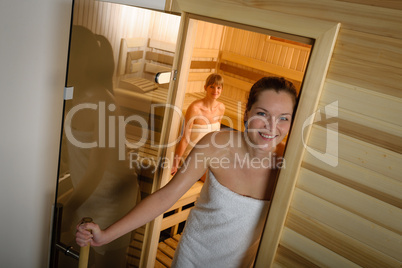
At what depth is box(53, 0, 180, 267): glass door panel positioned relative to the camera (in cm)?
153

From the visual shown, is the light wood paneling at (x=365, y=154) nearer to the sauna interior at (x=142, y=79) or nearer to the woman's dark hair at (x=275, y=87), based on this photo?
the woman's dark hair at (x=275, y=87)

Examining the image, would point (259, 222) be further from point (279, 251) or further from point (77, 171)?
point (77, 171)

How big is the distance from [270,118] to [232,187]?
0.43 meters

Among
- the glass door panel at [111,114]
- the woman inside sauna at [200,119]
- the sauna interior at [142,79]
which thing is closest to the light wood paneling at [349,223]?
the sauna interior at [142,79]

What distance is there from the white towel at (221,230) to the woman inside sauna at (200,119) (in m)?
1.73

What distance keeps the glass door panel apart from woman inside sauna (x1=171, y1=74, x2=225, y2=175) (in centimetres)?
150

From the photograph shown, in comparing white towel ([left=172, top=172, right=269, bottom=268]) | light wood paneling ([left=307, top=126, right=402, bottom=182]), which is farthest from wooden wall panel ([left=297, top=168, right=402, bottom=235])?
white towel ([left=172, top=172, right=269, bottom=268])

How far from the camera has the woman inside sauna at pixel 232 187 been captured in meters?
1.64

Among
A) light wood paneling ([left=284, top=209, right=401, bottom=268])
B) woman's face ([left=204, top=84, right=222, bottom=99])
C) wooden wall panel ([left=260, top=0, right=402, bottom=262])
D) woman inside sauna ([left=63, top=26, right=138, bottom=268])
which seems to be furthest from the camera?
woman's face ([left=204, top=84, right=222, bottom=99])

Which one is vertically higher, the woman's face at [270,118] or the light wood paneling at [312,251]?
the woman's face at [270,118]

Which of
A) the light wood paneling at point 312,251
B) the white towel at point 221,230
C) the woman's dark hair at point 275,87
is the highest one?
the woman's dark hair at point 275,87

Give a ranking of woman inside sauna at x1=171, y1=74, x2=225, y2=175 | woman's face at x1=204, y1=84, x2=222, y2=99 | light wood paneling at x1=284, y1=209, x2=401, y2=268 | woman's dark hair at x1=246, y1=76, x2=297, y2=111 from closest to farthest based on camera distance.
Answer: light wood paneling at x1=284, y1=209, x2=401, y2=268 → woman's dark hair at x1=246, y1=76, x2=297, y2=111 → woman inside sauna at x1=171, y1=74, x2=225, y2=175 → woman's face at x1=204, y1=84, x2=222, y2=99

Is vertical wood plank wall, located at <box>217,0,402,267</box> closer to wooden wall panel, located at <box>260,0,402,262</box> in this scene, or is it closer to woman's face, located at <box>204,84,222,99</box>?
wooden wall panel, located at <box>260,0,402,262</box>

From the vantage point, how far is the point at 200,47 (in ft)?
16.5
